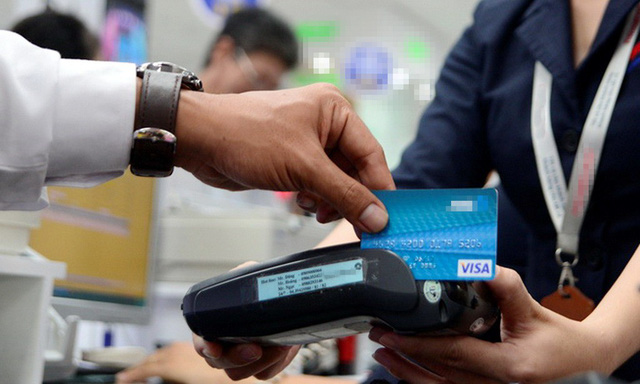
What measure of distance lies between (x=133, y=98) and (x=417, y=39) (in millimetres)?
5165

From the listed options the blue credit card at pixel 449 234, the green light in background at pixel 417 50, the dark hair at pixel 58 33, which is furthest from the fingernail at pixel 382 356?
the green light in background at pixel 417 50

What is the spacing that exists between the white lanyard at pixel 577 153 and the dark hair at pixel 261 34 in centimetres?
169

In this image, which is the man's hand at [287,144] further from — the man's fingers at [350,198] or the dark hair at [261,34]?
the dark hair at [261,34]

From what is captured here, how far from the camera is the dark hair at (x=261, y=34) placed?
2.58 metres

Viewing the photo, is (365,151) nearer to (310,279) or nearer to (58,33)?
(310,279)

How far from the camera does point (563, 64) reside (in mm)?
1007

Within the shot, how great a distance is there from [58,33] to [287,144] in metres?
1.48

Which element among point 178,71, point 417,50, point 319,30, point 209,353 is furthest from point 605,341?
point 417,50

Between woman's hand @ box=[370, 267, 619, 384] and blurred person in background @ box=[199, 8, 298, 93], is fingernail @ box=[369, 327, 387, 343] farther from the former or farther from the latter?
blurred person in background @ box=[199, 8, 298, 93]

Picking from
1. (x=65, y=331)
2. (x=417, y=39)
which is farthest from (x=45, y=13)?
(x=417, y=39)

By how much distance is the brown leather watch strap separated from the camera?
68 centimetres

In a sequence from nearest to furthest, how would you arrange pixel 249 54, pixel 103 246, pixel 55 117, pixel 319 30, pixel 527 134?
1. pixel 55 117
2. pixel 527 134
3. pixel 103 246
4. pixel 249 54
5. pixel 319 30

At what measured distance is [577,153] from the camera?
3.16 feet

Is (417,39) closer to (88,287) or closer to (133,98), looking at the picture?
(88,287)
